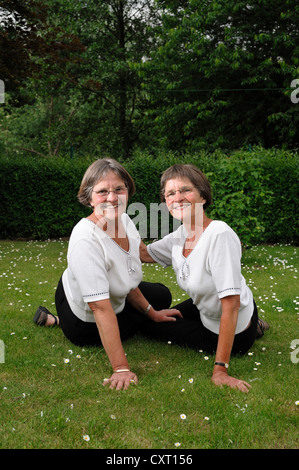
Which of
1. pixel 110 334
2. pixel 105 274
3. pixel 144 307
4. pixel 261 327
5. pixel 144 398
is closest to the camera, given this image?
pixel 144 398

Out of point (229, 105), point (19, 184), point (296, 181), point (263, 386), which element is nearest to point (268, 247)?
point (296, 181)

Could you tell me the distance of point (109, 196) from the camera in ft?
10.1

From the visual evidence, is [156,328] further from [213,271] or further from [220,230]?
[220,230]

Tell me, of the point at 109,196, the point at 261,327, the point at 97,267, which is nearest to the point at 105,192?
the point at 109,196

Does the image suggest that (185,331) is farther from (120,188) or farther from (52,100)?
(52,100)

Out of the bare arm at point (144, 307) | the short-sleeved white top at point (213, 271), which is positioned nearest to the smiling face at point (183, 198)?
the short-sleeved white top at point (213, 271)

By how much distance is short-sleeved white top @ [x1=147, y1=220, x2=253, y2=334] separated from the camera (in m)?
2.89

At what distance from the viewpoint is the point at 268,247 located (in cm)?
1071

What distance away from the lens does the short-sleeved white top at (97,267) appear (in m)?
2.96

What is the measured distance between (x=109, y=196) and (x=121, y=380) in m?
1.25

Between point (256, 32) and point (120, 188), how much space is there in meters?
17.1

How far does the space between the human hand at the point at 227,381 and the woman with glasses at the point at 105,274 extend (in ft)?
1.78

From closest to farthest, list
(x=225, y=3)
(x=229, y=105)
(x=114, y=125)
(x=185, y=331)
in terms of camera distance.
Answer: (x=185, y=331)
(x=225, y=3)
(x=229, y=105)
(x=114, y=125)

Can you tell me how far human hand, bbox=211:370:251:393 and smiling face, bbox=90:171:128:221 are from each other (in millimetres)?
1305
